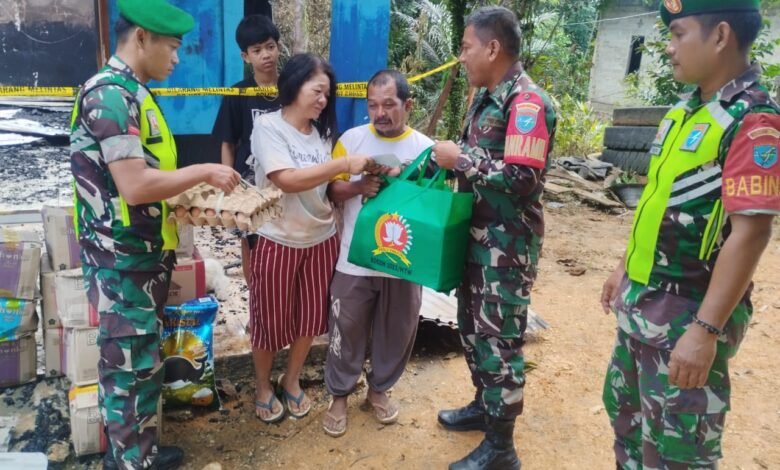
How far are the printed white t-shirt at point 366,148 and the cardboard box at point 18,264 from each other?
1.51 metres

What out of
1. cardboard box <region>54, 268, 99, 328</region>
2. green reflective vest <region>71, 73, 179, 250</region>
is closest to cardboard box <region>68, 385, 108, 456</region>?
cardboard box <region>54, 268, 99, 328</region>

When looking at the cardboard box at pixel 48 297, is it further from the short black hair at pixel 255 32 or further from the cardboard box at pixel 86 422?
the short black hair at pixel 255 32

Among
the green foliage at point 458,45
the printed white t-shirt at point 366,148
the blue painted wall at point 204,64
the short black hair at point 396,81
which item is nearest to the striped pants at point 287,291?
the printed white t-shirt at point 366,148

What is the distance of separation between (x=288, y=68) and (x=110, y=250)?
1123 mm

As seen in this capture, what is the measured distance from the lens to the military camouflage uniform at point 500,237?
2.37 metres

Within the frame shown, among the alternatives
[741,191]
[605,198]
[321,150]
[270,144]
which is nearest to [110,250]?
[270,144]

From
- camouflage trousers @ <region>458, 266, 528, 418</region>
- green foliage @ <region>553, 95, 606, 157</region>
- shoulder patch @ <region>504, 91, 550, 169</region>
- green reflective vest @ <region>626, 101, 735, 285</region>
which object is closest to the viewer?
green reflective vest @ <region>626, 101, 735, 285</region>

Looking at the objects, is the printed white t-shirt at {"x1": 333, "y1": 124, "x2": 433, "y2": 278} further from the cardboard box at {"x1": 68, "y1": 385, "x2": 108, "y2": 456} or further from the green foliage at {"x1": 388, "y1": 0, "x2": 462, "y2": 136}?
the green foliage at {"x1": 388, "y1": 0, "x2": 462, "y2": 136}

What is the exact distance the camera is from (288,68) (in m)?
2.69

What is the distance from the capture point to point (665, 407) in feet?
5.92

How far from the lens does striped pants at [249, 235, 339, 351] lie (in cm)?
282

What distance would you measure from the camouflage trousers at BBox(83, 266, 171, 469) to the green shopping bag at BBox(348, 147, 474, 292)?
904mm

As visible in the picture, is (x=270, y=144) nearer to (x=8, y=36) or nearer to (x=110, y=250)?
(x=110, y=250)

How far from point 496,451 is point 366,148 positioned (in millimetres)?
1564
